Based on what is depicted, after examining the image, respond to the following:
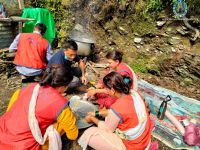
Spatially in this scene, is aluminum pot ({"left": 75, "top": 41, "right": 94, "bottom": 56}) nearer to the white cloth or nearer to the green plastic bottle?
the green plastic bottle

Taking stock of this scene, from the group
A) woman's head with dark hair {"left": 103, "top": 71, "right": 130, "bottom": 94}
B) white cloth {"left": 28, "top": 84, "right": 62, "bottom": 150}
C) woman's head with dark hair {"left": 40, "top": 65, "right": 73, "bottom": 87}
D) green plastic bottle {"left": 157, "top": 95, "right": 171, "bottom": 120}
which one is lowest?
green plastic bottle {"left": 157, "top": 95, "right": 171, "bottom": 120}

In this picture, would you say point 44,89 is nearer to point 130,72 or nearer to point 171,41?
point 130,72

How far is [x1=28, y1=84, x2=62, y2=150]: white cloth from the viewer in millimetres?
2633

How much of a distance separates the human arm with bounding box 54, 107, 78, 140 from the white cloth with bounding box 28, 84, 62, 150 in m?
0.09

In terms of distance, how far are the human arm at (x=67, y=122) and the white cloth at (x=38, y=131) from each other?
0.28 feet

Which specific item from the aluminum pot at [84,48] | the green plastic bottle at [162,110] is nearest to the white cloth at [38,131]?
the green plastic bottle at [162,110]

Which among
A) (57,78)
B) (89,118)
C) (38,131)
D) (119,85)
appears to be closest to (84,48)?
(89,118)

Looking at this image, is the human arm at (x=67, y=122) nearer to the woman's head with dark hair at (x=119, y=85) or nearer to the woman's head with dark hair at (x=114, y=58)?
the woman's head with dark hair at (x=119, y=85)

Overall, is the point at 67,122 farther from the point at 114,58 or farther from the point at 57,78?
the point at 114,58

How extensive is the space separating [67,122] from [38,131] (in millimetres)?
348

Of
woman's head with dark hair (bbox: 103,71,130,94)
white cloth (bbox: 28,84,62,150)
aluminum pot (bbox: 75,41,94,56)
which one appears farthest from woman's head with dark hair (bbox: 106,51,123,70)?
Answer: aluminum pot (bbox: 75,41,94,56)

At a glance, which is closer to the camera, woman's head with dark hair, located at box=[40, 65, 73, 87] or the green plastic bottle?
woman's head with dark hair, located at box=[40, 65, 73, 87]

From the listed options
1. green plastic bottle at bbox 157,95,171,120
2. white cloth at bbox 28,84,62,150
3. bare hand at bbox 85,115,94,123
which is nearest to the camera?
white cloth at bbox 28,84,62,150

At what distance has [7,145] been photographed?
2.70m
